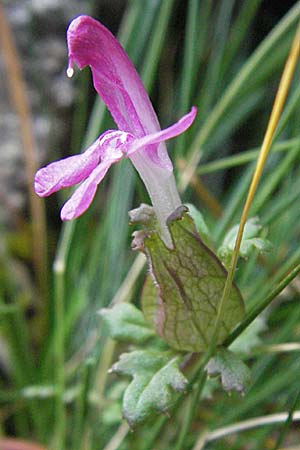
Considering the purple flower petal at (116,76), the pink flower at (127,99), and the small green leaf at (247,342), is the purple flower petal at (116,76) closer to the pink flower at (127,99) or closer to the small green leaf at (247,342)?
the pink flower at (127,99)

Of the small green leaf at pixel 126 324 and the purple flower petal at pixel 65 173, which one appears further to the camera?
the small green leaf at pixel 126 324

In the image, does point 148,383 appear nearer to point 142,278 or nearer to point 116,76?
point 116,76

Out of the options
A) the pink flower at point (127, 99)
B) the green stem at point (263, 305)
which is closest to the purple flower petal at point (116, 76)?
the pink flower at point (127, 99)

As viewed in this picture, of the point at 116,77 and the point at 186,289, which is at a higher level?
the point at 116,77

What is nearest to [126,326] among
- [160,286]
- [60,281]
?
[160,286]

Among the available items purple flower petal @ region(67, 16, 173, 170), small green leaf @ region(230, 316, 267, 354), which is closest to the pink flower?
purple flower petal @ region(67, 16, 173, 170)

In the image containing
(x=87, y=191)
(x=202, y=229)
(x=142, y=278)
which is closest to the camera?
(x=87, y=191)

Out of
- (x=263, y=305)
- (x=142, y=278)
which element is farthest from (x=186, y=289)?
(x=142, y=278)
